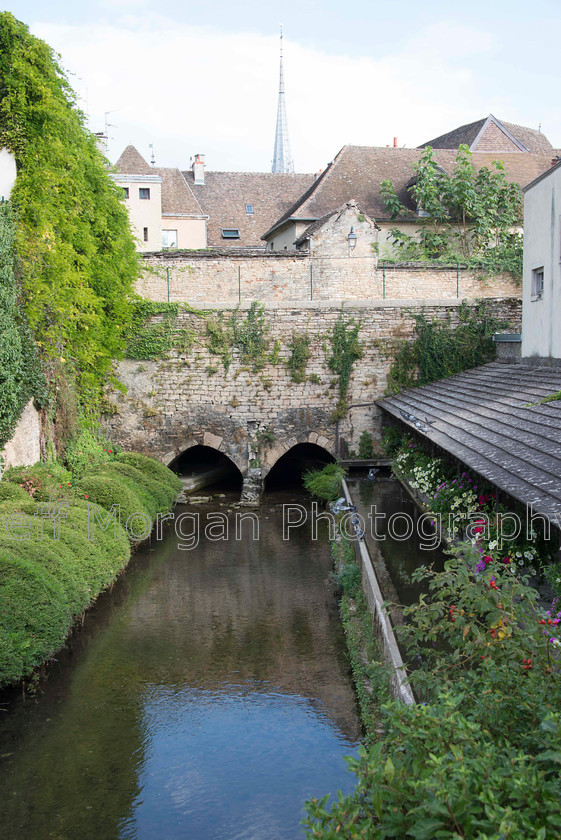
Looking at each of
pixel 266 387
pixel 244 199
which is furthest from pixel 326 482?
pixel 244 199

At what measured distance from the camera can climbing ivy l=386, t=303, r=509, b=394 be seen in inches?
649

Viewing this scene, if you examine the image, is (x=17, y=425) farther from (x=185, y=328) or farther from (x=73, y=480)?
(x=185, y=328)

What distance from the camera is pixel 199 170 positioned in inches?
1439

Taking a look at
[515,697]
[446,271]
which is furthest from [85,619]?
[446,271]

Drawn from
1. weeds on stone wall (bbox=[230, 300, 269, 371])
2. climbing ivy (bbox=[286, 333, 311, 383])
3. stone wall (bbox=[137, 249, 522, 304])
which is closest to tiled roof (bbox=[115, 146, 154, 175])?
stone wall (bbox=[137, 249, 522, 304])

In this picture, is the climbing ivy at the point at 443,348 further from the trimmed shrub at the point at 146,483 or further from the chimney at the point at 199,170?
the chimney at the point at 199,170

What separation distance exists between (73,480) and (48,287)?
3.45 metres

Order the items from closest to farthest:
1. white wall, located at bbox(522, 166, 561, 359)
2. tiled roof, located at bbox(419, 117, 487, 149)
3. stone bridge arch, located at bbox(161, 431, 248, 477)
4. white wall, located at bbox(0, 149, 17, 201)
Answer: white wall, located at bbox(522, 166, 561, 359)
white wall, located at bbox(0, 149, 17, 201)
stone bridge arch, located at bbox(161, 431, 248, 477)
tiled roof, located at bbox(419, 117, 487, 149)

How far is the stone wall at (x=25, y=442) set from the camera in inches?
459

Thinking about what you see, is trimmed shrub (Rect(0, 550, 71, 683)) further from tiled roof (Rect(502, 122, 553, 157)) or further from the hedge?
tiled roof (Rect(502, 122, 553, 157))

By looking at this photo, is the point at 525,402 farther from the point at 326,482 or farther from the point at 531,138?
the point at 531,138

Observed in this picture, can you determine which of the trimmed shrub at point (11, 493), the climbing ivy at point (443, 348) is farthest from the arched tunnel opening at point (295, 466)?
the trimmed shrub at point (11, 493)

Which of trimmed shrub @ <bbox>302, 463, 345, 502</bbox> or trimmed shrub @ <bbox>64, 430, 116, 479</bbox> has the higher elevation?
trimmed shrub @ <bbox>64, 430, 116, 479</bbox>

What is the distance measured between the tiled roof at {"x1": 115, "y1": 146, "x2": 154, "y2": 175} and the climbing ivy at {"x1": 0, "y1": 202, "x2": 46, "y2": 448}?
21737 millimetres
